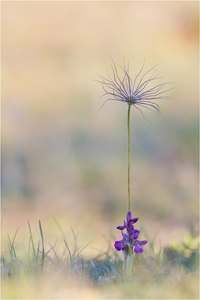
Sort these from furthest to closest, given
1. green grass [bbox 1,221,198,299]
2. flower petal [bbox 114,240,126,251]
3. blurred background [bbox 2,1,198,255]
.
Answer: blurred background [bbox 2,1,198,255] < flower petal [bbox 114,240,126,251] < green grass [bbox 1,221,198,299]

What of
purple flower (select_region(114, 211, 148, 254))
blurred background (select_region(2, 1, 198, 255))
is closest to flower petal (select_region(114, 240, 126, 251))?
purple flower (select_region(114, 211, 148, 254))

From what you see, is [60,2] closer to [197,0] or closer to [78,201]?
[197,0]

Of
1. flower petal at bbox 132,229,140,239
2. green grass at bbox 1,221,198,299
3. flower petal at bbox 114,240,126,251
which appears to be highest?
flower petal at bbox 132,229,140,239

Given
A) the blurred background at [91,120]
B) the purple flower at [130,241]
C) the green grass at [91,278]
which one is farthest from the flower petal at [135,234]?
the blurred background at [91,120]

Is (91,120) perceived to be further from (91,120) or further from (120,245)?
(120,245)

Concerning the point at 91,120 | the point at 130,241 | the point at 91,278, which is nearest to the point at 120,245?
the point at 130,241

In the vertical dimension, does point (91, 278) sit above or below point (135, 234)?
below

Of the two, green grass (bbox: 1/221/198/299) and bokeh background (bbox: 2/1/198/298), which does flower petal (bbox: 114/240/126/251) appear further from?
bokeh background (bbox: 2/1/198/298)

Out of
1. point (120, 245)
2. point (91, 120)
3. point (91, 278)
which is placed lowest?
point (91, 278)
